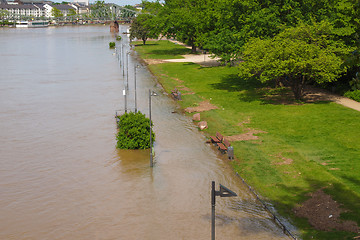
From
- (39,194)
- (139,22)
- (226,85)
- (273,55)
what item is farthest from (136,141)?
(139,22)

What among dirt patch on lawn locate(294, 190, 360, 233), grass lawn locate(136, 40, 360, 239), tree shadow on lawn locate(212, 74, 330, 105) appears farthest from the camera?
tree shadow on lawn locate(212, 74, 330, 105)

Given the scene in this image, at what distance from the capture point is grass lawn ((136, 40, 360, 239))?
881 inches

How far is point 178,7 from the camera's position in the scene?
3319 inches

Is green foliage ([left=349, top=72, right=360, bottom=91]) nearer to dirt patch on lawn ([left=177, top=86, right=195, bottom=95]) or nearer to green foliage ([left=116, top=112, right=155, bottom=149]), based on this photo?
dirt patch on lawn ([left=177, top=86, right=195, bottom=95])

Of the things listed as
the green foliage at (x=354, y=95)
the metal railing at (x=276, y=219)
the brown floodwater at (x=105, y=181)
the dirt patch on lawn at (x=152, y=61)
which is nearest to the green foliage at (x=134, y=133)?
the brown floodwater at (x=105, y=181)

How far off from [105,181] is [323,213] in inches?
485

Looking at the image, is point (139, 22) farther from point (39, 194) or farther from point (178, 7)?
point (39, 194)

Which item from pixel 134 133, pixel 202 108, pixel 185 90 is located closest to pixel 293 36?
pixel 202 108

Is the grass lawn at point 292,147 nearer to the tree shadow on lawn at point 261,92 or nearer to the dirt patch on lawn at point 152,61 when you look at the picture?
the tree shadow on lawn at point 261,92

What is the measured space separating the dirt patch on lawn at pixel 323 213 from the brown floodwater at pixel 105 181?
1772mm

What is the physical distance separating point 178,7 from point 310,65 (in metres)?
49.6

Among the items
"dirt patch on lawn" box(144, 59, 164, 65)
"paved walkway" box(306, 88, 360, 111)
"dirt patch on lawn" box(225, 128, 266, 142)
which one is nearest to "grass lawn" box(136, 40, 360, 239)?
"dirt patch on lawn" box(225, 128, 266, 142)

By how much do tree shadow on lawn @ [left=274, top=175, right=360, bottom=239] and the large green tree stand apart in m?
17.3

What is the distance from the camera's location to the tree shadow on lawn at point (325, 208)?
18.8 meters
